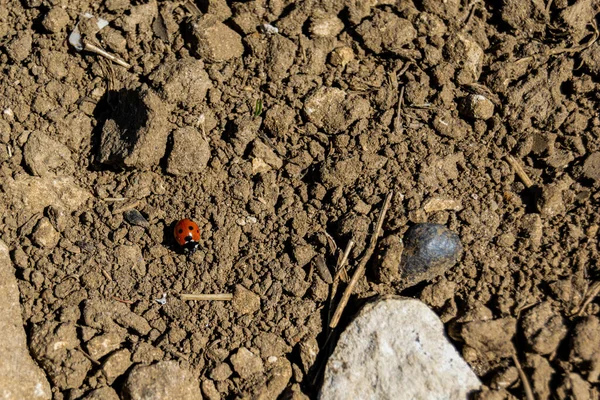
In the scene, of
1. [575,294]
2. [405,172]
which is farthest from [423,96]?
[575,294]

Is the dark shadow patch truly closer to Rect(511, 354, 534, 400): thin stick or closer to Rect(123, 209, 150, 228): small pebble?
Rect(123, 209, 150, 228): small pebble

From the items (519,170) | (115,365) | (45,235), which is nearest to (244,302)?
(115,365)

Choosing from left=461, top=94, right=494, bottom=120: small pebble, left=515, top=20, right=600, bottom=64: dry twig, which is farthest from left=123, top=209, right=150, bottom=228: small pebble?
left=515, top=20, right=600, bottom=64: dry twig

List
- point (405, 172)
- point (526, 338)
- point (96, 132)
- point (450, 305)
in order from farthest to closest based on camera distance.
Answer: point (96, 132) → point (405, 172) → point (450, 305) → point (526, 338)

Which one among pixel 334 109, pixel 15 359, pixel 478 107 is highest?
pixel 478 107

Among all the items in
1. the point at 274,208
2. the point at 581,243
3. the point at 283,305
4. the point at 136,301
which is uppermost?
the point at 581,243

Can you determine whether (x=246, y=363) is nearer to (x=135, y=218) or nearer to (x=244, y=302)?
(x=244, y=302)

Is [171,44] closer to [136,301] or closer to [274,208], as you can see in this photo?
[274,208]
